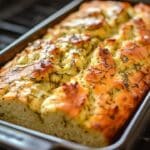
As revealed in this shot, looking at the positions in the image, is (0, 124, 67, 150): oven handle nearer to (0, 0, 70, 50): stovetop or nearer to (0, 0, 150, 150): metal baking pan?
(0, 0, 150, 150): metal baking pan

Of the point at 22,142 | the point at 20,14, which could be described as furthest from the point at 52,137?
the point at 20,14

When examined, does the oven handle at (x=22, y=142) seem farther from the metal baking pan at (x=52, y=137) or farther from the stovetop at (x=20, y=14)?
the stovetop at (x=20, y=14)

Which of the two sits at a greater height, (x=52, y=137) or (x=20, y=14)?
(x=20, y=14)

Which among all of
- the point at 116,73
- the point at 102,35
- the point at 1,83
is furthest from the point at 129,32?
the point at 1,83

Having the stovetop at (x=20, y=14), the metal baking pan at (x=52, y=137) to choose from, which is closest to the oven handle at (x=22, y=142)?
the metal baking pan at (x=52, y=137)

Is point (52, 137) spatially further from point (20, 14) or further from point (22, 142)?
point (20, 14)

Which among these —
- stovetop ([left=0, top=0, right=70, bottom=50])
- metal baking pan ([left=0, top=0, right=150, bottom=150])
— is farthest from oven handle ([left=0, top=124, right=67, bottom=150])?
stovetop ([left=0, top=0, right=70, bottom=50])

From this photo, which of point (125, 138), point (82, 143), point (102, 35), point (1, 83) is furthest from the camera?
point (102, 35)

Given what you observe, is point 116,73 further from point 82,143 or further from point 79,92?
point 82,143
